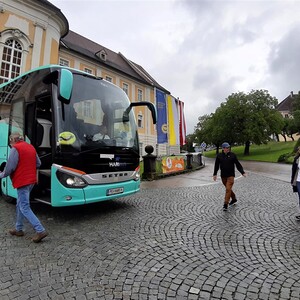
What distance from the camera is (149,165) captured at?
13102 mm

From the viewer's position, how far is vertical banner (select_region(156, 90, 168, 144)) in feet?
51.2

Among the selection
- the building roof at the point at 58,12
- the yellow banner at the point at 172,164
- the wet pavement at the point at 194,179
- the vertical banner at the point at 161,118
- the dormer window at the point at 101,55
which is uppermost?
the dormer window at the point at 101,55

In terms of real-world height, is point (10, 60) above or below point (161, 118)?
above

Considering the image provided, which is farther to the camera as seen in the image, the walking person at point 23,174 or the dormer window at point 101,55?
the dormer window at point 101,55

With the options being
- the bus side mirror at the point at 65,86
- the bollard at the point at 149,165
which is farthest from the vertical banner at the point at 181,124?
the bus side mirror at the point at 65,86

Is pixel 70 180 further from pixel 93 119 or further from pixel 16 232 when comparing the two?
pixel 93 119

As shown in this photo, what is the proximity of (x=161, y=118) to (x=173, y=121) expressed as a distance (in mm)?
1538

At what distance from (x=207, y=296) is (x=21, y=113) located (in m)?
5.77

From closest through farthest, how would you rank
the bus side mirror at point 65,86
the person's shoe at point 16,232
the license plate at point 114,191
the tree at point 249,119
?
the person's shoe at point 16,232 → the bus side mirror at point 65,86 → the license plate at point 114,191 → the tree at point 249,119

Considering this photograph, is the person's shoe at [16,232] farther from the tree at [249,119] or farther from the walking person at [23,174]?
the tree at [249,119]

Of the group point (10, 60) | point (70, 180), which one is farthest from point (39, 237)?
point (10, 60)

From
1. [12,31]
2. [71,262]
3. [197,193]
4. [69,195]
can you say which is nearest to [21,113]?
[69,195]

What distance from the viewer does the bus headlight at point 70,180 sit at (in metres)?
4.81

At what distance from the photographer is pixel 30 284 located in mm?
2754
